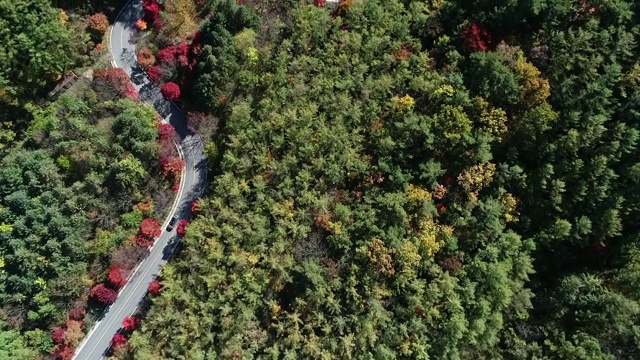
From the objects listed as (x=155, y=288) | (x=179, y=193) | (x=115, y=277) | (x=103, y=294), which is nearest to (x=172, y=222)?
(x=179, y=193)

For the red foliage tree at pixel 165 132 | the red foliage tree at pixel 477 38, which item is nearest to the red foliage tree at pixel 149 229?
the red foliage tree at pixel 165 132

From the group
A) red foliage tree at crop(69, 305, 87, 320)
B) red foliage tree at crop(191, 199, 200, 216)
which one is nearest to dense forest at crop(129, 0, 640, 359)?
red foliage tree at crop(191, 199, 200, 216)

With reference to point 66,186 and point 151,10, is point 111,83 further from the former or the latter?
point 66,186

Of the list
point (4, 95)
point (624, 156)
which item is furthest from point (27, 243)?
point (624, 156)

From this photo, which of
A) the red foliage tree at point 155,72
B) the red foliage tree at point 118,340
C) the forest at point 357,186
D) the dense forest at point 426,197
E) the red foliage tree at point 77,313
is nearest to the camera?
the dense forest at point 426,197

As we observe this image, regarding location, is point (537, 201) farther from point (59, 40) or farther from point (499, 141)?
point (59, 40)

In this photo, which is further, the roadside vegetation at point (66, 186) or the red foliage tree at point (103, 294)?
the red foliage tree at point (103, 294)

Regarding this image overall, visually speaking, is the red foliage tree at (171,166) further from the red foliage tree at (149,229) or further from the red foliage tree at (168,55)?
the red foliage tree at (168,55)
